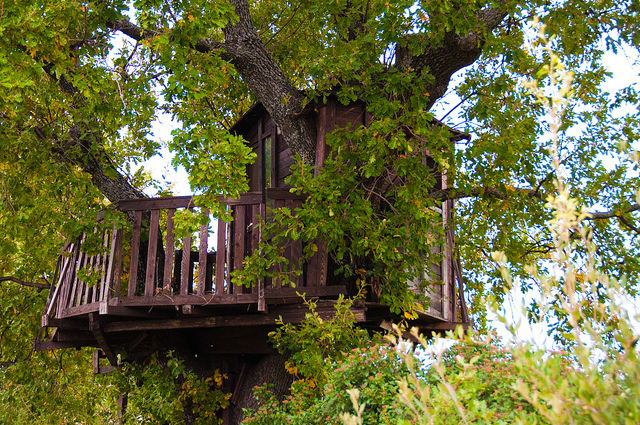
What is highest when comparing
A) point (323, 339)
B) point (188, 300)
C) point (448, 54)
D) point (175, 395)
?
point (448, 54)

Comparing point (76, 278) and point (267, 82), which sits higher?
point (267, 82)

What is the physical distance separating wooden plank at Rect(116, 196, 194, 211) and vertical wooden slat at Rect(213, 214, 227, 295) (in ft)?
1.71

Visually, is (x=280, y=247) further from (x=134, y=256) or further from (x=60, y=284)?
(x=60, y=284)

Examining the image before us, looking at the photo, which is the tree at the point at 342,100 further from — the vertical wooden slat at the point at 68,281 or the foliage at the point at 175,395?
the foliage at the point at 175,395

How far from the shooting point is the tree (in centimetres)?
754

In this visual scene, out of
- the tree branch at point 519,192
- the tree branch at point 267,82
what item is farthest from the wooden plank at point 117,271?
the tree branch at point 519,192

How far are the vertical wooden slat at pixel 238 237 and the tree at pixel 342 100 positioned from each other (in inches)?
17.3

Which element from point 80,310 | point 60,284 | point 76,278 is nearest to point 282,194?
point 80,310

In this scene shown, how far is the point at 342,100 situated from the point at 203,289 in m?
3.07

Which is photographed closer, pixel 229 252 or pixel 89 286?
pixel 229 252

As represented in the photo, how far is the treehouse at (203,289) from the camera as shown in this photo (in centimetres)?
780

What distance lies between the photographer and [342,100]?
8.29 m

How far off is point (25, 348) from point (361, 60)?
9.28 metres

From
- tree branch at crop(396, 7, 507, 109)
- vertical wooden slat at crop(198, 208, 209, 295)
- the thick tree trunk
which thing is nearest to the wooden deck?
vertical wooden slat at crop(198, 208, 209, 295)
